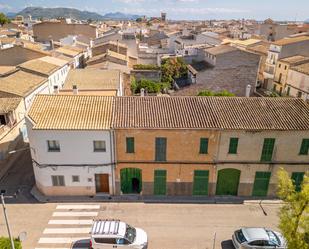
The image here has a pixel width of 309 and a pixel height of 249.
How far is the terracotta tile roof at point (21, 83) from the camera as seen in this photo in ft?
111

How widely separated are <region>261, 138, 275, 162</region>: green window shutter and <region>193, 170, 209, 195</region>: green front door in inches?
201

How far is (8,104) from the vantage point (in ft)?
103

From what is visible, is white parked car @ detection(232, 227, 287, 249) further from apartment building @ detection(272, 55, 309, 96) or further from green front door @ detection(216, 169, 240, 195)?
apartment building @ detection(272, 55, 309, 96)

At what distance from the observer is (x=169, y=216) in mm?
23562

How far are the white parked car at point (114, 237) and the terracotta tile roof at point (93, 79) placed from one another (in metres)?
19.8

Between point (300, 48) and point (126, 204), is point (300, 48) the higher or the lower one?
the higher one

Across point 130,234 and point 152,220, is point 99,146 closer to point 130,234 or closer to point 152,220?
point 152,220

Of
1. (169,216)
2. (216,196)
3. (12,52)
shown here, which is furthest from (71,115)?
(12,52)

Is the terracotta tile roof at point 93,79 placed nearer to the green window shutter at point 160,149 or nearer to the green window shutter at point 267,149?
the green window shutter at point 160,149

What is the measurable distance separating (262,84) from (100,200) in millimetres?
50278

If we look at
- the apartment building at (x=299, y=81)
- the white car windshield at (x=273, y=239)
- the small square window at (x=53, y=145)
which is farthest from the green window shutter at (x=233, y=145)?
the apartment building at (x=299, y=81)

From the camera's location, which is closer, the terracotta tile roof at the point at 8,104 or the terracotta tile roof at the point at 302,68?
the terracotta tile roof at the point at 8,104

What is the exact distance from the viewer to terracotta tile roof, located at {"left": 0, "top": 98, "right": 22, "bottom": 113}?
99.9 ft

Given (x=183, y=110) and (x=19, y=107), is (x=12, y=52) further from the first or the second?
(x=183, y=110)
